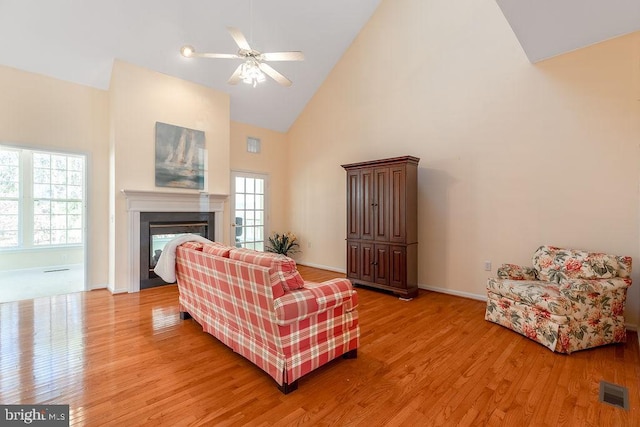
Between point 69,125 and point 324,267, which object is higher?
point 69,125

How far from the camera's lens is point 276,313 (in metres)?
1.92

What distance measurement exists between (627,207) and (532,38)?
2.04m

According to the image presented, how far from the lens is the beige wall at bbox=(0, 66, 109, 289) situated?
A: 3.90m

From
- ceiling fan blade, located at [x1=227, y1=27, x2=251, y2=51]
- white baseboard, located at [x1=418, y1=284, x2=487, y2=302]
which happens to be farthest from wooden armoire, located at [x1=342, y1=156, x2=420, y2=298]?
ceiling fan blade, located at [x1=227, y1=27, x2=251, y2=51]

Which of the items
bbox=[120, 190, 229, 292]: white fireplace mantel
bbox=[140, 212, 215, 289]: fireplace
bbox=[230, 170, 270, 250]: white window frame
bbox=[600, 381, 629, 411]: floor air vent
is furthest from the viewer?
bbox=[230, 170, 270, 250]: white window frame

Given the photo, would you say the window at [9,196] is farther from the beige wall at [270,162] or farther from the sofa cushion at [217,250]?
the sofa cushion at [217,250]

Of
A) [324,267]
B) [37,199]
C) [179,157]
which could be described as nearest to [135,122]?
[179,157]

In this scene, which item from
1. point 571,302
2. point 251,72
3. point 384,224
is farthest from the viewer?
point 384,224

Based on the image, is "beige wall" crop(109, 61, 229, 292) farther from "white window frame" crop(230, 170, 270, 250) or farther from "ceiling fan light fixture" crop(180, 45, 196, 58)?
"white window frame" crop(230, 170, 270, 250)

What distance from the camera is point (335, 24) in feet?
16.3

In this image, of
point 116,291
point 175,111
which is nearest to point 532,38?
point 175,111

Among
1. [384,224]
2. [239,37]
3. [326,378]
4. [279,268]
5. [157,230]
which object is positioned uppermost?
[239,37]

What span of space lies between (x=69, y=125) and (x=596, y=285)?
22.4 ft

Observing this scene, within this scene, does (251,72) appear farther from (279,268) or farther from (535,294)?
(535,294)
